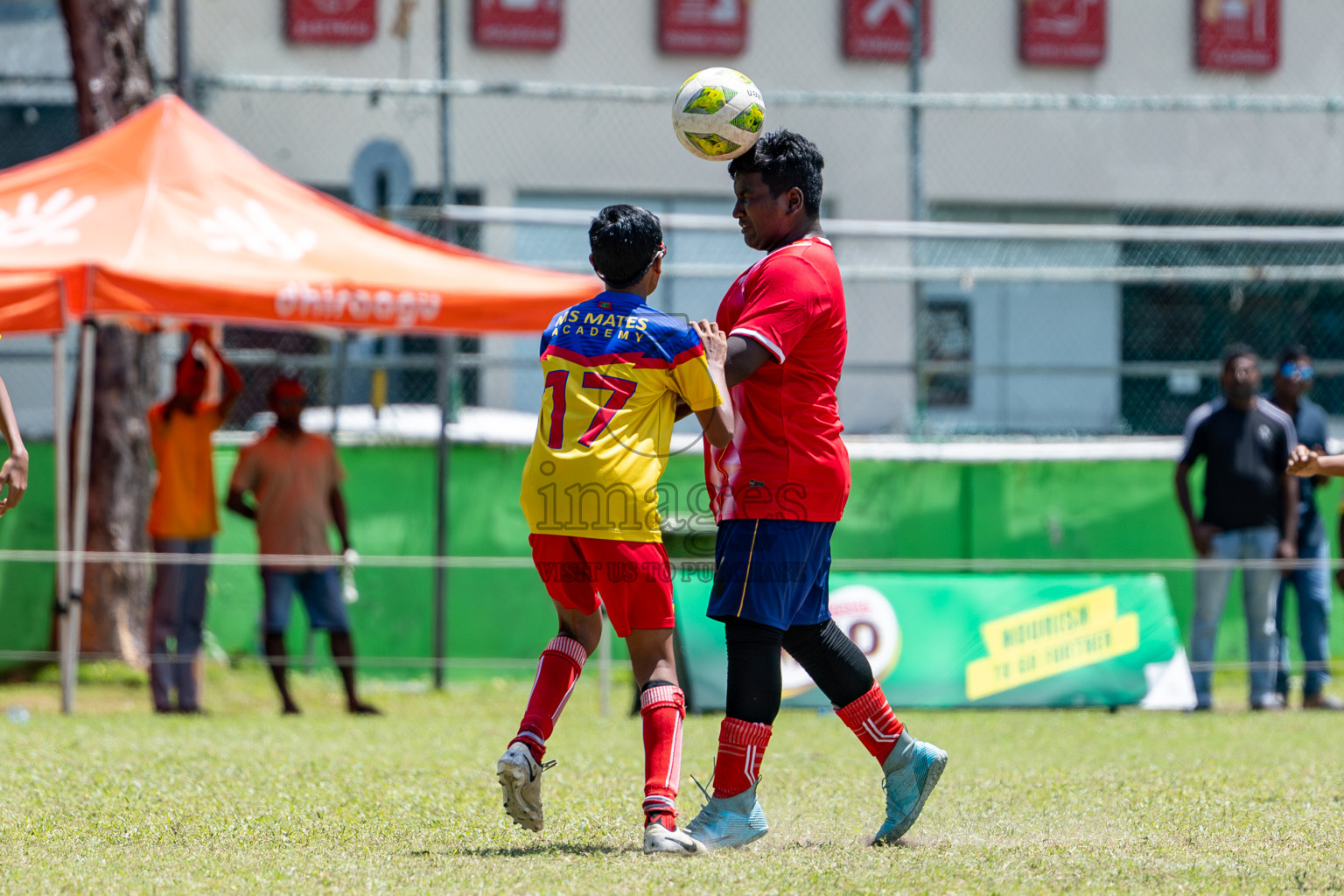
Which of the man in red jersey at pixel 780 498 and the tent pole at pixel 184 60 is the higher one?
the tent pole at pixel 184 60

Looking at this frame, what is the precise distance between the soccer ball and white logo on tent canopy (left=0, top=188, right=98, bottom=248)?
509 cm

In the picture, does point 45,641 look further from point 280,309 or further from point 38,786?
point 38,786

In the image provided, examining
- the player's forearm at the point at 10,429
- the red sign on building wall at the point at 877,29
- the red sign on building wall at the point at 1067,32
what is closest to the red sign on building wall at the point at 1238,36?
the red sign on building wall at the point at 1067,32

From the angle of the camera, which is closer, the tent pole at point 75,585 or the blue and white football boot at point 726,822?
the blue and white football boot at point 726,822

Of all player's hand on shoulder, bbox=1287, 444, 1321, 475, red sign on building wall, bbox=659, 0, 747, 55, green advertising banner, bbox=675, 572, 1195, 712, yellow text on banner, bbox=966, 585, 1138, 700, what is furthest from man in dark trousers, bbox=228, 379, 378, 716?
red sign on building wall, bbox=659, 0, 747, 55

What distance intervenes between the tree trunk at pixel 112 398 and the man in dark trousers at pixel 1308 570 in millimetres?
7613

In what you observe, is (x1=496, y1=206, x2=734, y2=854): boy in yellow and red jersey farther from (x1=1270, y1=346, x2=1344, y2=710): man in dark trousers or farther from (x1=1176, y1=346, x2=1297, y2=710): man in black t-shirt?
(x1=1270, y1=346, x2=1344, y2=710): man in dark trousers

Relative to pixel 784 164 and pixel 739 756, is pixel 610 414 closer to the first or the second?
pixel 784 164

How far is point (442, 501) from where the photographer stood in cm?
1116

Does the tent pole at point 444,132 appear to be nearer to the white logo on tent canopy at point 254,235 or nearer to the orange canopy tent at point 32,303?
the white logo on tent canopy at point 254,235

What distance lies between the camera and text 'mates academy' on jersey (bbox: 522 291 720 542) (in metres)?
4.39

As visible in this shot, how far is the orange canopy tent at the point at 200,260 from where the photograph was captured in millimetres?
8438

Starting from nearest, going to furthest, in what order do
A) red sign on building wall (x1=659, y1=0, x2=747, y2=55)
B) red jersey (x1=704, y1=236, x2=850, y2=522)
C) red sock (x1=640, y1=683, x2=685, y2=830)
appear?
red sock (x1=640, y1=683, x2=685, y2=830)
red jersey (x1=704, y1=236, x2=850, y2=522)
red sign on building wall (x1=659, y1=0, x2=747, y2=55)

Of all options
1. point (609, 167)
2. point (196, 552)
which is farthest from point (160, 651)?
point (609, 167)
